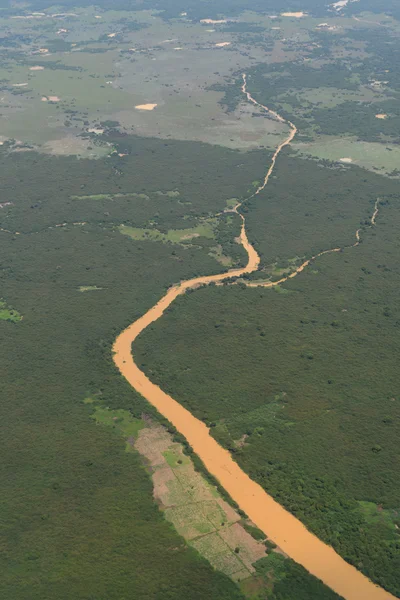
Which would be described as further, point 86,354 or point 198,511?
point 86,354

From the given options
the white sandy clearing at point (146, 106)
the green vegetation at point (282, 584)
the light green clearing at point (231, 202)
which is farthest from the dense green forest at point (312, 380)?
the white sandy clearing at point (146, 106)

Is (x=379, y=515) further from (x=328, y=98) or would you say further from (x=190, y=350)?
(x=328, y=98)

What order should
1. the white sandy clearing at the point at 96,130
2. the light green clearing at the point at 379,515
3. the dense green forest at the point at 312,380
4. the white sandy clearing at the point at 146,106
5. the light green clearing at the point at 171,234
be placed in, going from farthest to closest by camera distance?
the white sandy clearing at the point at 146,106 < the white sandy clearing at the point at 96,130 < the light green clearing at the point at 171,234 < the dense green forest at the point at 312,380 < the light green clearing at the point at 379,515

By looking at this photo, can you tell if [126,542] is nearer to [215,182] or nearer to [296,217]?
[296,217]

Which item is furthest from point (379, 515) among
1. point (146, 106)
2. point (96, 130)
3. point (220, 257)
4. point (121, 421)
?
point (146, 106)

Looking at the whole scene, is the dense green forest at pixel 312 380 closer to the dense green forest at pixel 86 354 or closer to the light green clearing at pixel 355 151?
the dense green forest at pixel 86 354

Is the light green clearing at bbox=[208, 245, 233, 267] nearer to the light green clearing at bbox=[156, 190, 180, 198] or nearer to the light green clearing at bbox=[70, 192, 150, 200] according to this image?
the light green clearing at bbox=[156, 190, 180, 198]

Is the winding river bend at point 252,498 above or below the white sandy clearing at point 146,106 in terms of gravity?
below
